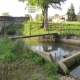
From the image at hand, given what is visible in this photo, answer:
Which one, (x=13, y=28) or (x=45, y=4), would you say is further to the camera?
(x=13, y=28)

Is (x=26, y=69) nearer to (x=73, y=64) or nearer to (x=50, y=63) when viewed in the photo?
(x=50, y=63)

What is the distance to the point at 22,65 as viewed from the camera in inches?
201

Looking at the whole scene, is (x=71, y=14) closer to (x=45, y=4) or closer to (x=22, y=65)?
(x=45, y=4)

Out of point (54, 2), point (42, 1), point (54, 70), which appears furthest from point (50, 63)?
point (54, 2)

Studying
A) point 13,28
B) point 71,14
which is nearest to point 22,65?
point 13,28

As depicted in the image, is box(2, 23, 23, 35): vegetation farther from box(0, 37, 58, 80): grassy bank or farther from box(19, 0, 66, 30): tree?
box(0, 37, 58, 80): grassy bank

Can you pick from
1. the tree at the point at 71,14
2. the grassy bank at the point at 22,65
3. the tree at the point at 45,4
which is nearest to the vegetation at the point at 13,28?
the tree at the point at 45,4

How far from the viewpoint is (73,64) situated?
270 inches

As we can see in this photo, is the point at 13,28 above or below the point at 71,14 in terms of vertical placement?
below

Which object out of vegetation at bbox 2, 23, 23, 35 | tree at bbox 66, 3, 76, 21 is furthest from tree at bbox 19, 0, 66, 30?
tree at bbox 66, 3, 76, 21

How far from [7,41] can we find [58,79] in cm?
311

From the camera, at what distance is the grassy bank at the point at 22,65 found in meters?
4.42

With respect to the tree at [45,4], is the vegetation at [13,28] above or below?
below

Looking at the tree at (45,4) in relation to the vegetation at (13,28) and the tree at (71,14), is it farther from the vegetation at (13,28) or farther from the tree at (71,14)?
the tree at (71,14)
